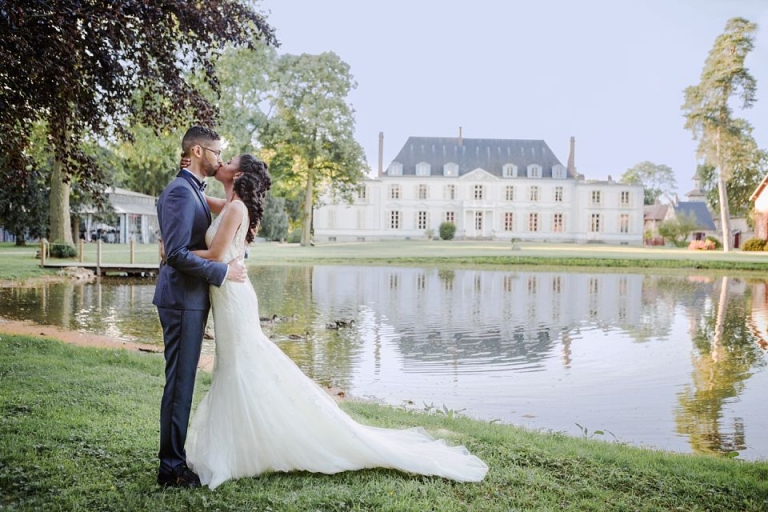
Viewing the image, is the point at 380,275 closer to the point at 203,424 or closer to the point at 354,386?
the point at 354,386

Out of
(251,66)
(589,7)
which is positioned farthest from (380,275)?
(251,66)

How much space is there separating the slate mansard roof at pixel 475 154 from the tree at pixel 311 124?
2386 cm

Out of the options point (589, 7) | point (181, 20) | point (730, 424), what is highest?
point (589, 7)

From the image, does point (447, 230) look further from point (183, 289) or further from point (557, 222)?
point (183, 289)

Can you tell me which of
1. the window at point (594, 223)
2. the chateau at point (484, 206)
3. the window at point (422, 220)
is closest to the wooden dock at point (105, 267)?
the chateau at point (484, 206)

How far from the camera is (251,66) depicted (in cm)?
3547

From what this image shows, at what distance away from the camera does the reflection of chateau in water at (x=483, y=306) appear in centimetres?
1140

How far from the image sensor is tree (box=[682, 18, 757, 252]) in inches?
1778

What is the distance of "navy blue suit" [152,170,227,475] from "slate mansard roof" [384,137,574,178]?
6419cm

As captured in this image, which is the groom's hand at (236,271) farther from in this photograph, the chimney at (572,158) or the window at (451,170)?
the chimney at (572,158)

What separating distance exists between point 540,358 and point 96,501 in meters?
7.87

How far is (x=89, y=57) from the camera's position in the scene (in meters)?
7.41

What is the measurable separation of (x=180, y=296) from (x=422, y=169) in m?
64.3

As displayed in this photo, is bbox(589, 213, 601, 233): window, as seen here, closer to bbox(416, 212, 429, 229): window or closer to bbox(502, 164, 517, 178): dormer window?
bbox(502, 164, 517, 178): dormer window
